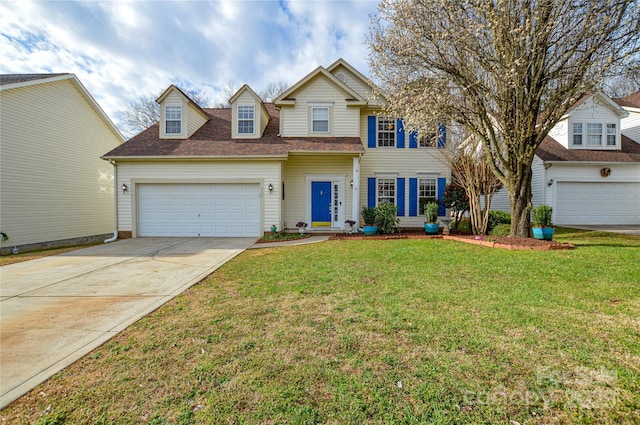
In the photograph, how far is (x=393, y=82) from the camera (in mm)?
9109

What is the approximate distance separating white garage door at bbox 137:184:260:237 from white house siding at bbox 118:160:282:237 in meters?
0.26

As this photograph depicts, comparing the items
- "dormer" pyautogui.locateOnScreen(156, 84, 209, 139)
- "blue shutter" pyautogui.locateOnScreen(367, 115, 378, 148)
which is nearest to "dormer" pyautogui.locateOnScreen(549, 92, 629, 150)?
"blue shutter" pyautogui.locateOnScreen(367, 115, 378, 148)

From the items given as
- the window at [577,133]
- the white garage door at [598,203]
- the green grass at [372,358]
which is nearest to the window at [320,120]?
the green grass at [372,358]

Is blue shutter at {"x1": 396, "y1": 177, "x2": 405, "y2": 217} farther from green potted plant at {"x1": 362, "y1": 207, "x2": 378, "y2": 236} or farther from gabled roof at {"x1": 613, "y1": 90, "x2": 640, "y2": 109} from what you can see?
gabled roof at {"x1": 613, "y1": 90, "x2": 640, "y2": 109}

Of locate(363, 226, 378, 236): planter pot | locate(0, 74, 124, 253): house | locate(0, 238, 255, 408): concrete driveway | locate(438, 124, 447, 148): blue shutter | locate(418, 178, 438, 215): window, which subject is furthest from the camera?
locate(418, 178, 438, 215): window

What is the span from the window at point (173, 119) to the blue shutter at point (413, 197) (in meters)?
10.7

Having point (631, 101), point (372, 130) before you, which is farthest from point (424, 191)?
point (631, 101)

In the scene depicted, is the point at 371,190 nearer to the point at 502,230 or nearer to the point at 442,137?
the point at 442,137

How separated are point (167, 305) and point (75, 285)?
254 centimetres

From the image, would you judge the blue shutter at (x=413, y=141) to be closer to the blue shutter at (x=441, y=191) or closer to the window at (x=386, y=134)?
the window at (x=386, y=134)

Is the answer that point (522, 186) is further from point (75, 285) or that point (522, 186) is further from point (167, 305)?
point (75, 285)

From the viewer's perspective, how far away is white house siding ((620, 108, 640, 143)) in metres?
15.3

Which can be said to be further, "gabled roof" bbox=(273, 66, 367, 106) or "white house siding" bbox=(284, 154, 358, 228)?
"white house siding" bbox=(284, 154, 358, 228)

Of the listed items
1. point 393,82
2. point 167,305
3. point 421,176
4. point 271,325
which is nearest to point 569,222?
point 421,176
